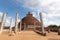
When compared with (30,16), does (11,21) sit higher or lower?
lower

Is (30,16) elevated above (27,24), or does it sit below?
above

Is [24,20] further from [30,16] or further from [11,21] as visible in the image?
[11,21]

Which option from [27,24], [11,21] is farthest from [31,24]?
[11,21]

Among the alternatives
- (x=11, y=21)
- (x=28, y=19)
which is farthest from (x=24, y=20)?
(x=11, y=21)

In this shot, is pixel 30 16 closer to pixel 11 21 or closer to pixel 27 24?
pixel 27 24

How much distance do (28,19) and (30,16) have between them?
71.0 inches

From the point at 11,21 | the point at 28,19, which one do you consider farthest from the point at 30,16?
the point at 11,21

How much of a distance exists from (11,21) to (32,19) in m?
31.1

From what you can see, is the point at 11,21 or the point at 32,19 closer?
the point at 11,21

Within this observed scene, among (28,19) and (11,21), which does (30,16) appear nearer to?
(28,19)

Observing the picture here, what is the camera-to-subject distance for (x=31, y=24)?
1989 inches

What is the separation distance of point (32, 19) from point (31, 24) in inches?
124

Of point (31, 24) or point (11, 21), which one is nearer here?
point (11, 21)

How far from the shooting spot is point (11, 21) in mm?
21859
